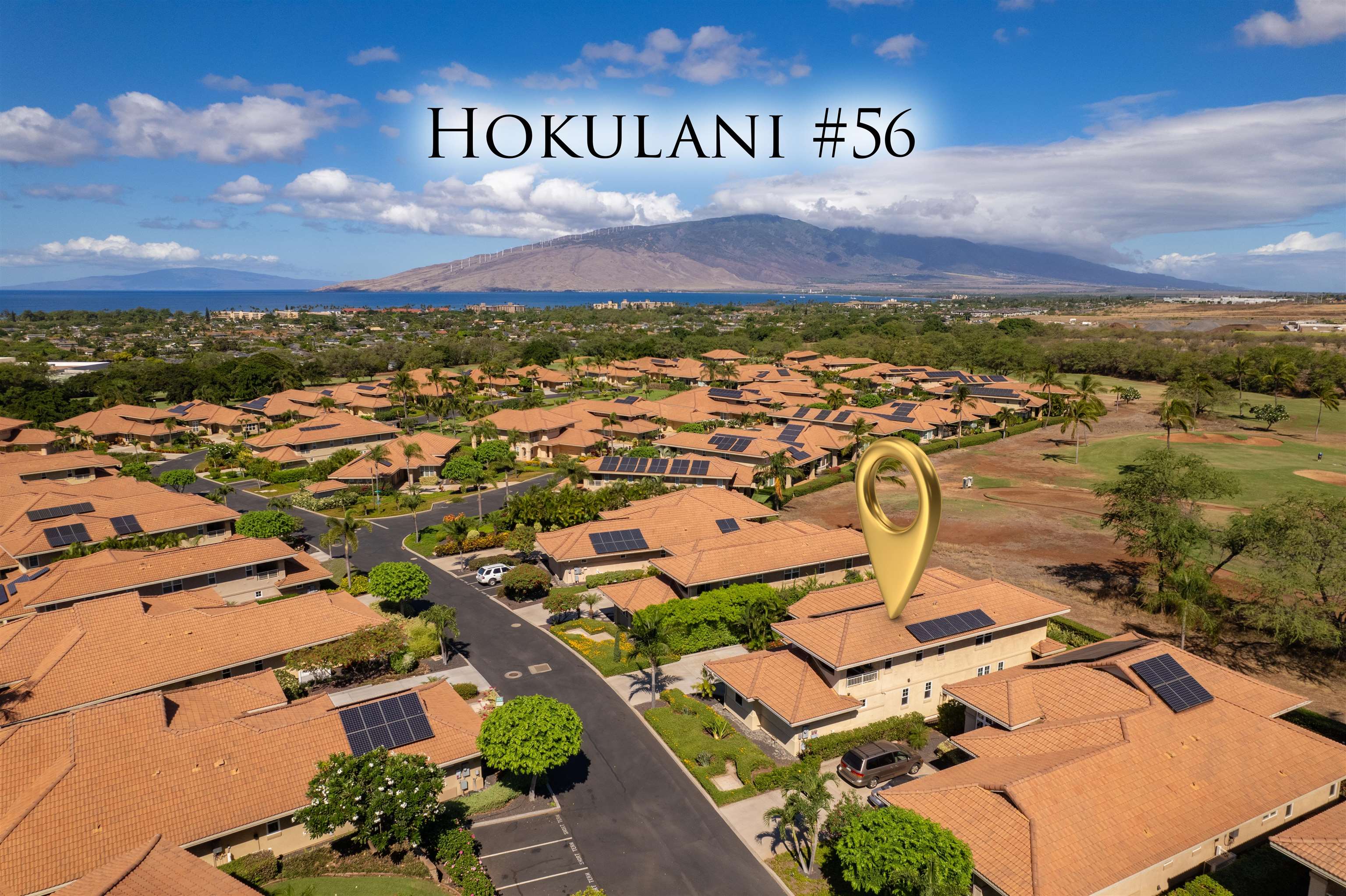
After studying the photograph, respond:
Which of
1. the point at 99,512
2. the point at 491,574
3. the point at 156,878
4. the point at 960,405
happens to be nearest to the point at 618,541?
the point at 491,574

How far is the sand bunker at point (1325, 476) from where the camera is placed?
7250 cm

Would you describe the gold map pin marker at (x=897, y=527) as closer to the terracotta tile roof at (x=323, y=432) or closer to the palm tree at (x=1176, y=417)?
the palm tree at (x=1176, y=417)

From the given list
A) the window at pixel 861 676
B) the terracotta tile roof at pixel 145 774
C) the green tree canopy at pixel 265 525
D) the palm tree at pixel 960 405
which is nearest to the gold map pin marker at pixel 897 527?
the window at pixel 861 676

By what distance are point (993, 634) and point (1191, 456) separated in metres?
24.6

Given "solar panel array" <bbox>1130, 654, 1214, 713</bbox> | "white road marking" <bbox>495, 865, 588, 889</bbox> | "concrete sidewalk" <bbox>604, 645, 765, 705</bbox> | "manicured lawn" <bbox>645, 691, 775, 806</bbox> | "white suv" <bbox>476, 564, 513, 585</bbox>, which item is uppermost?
"solar panel array" <bbox>1130, 654, 1214, 713</bbox>

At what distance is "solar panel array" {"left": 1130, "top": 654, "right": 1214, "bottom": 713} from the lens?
87.9 feet

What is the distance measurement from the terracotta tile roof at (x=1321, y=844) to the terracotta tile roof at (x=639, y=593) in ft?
86.9

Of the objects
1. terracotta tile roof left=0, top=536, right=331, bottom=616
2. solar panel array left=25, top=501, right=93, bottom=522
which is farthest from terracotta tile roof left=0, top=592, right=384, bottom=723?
solar panel array left=25, top=501, right=93, bottom=522

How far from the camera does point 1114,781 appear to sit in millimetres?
23391

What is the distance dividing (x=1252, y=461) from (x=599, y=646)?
8275 cm

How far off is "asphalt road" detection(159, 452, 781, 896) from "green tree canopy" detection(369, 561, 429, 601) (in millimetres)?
3123

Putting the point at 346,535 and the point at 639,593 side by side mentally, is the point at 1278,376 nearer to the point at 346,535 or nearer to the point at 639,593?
the point at 639,593

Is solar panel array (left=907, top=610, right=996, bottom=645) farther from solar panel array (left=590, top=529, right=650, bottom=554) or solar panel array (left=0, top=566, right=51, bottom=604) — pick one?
solar panel array (left=0, top=566, right=51, bottom=604)

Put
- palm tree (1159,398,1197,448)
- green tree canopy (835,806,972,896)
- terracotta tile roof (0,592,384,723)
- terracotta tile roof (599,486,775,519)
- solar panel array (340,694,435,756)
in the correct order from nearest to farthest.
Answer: green tree canopy (835,806,972,896), solar panel array (340,694,435,756), terracotta tile roof (0,592,384,723), terracotta tile roof (599,486,775,519), palm tree (1159,398,1197,448)
